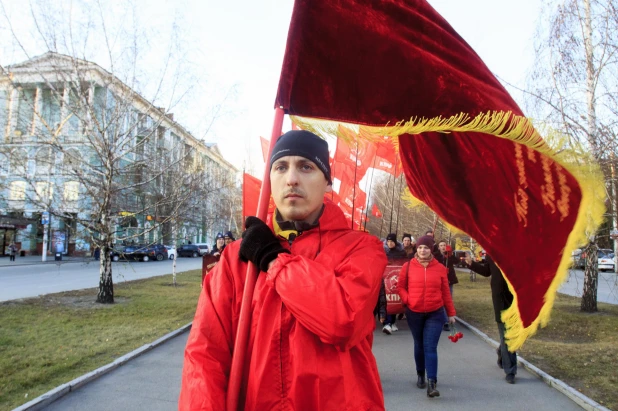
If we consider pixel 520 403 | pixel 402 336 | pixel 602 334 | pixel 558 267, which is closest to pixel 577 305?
pixel 602 334

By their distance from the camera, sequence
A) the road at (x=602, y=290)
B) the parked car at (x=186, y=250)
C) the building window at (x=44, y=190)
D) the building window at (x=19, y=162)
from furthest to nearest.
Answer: the parked car at (x=186, y=250)
the building window at (x=44, y=190)
the building window at (x=19, y=162)
the road at (x=602, y=290)

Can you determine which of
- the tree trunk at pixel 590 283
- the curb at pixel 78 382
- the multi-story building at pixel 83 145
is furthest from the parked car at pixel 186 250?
the tree trunk at pixel 590 283

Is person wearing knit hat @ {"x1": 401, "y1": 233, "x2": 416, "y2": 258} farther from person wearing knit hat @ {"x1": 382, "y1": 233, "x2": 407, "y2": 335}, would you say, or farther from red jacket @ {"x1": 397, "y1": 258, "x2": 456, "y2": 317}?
red jacket @ {"x1": 397, "y1": 258, "x2": 456, "y2": 317}

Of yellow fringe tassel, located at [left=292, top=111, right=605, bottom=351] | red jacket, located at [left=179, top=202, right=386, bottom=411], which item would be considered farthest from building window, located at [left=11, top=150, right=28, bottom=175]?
yellow fringe tassel, located at [left=292, top=111, right=605, bottom=351]

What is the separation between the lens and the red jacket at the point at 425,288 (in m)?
5.36

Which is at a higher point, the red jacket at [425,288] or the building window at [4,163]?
the building window at [4,163]

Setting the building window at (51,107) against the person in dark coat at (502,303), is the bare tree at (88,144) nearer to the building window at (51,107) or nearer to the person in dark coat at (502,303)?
the building window at (51,107)

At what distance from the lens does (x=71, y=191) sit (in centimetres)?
1141

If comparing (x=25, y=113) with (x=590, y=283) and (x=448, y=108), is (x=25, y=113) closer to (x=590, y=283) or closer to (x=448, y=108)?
(x=448, y=108)

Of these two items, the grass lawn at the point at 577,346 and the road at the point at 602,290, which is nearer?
the grass lawn at the point at 577,346

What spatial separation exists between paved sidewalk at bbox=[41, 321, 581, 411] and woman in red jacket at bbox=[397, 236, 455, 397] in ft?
1.28

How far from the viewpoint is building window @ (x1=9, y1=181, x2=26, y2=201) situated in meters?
10.3

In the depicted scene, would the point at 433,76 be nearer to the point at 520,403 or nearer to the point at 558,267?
the point at 558,267

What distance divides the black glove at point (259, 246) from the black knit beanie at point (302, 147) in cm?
32
